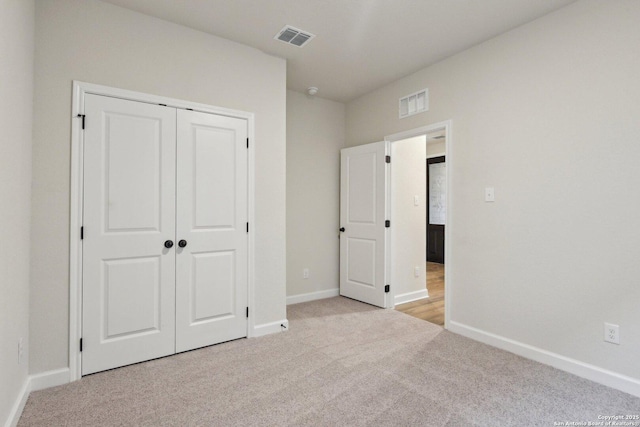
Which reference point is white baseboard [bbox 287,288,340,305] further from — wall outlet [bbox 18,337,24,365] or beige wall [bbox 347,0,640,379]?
wall outlet [bbox 18,337,24,365]

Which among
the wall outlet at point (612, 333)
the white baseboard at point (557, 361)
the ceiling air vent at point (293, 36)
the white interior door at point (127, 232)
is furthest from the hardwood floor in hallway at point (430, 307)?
the ceiling air vent at point (293, 36)

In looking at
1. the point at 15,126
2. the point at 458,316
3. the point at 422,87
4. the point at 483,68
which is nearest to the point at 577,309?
the point at 458,316

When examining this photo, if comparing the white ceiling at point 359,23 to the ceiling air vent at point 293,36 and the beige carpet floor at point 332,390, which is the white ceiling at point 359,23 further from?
the beige carpet floor at point 332,390

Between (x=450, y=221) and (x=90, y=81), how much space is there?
3.25 meters

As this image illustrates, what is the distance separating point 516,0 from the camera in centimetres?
228

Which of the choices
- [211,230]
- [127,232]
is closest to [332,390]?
[211,230]

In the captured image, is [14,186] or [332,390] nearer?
[14,186]

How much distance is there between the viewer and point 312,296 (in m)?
4.20

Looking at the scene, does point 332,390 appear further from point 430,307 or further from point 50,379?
point 430,307

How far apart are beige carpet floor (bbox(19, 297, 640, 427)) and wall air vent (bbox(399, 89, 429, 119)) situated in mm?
2378

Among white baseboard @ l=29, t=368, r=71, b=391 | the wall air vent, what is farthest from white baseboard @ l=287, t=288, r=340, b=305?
the wall air vent

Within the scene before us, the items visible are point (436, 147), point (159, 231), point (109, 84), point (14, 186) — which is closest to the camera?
point (14, 186)

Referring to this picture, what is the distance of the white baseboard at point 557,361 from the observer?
6.75ft

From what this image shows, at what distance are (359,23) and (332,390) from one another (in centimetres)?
278
